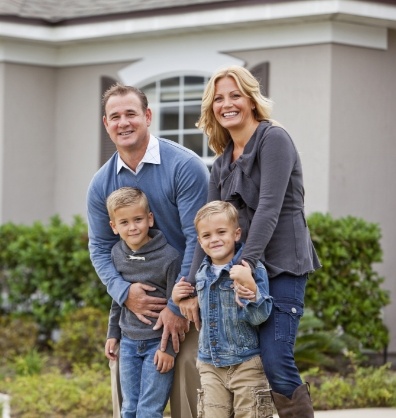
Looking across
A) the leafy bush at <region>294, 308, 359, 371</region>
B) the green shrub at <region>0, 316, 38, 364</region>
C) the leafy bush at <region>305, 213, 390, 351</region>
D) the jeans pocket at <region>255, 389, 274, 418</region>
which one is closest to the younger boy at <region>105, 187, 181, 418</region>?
the jeans pocket at <region>255, 389, 274, 418</region>

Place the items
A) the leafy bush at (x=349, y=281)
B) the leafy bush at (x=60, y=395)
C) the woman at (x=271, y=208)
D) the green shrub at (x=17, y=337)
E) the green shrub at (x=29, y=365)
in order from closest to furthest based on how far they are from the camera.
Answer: the woman at (x=271, y=208)
the leafy bush at (x=60, y=395)
the green shrub at (x=29, y=365)
the leafy bush at (x=349, y=281)
the green shrub at (x=17, y=337)

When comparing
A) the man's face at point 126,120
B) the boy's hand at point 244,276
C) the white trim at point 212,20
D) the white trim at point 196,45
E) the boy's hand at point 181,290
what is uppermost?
the white trim at point 212,20

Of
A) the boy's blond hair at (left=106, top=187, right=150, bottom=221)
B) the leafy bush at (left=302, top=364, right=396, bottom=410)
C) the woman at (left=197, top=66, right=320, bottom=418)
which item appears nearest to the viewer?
the woman at (left=197, top=66, right=320, bottom=418)

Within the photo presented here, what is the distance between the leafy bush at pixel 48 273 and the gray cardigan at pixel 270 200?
5199 millimetres

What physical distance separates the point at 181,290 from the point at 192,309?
0.35 ft

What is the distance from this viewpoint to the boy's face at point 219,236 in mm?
4902

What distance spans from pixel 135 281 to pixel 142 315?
0.18 m

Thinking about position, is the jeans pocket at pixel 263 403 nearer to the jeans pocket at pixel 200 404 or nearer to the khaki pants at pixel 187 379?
the jeans pocket at pixel 200 404

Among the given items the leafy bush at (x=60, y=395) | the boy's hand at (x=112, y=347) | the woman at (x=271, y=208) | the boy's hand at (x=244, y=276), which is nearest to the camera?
the boy's hand at (x=244, y=276)

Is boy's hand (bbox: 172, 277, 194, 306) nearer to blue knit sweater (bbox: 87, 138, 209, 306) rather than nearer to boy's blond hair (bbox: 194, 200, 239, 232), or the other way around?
blue knit sweater (bbox: 87, 138, 209, 306)

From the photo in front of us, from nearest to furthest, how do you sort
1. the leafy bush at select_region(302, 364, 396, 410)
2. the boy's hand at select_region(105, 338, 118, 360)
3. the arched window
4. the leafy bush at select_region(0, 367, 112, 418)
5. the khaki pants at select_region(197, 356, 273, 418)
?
1. the khaki pants at select_region(197, 356, 273, 418)
2. the boy's hand at select_region(105, 338, 118, 360)
3. the leafy bush at select_region(0, 367, 112, 418)
4. the leafy bush at select_region(302, 364, 396, 410)
5. the arched window

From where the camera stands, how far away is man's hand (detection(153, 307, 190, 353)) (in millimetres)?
5316

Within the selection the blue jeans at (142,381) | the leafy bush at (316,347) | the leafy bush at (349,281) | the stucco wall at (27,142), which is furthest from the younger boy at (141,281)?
the stucco wall at (27,142)

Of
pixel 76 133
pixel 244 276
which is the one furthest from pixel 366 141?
pixel 244 276
